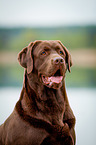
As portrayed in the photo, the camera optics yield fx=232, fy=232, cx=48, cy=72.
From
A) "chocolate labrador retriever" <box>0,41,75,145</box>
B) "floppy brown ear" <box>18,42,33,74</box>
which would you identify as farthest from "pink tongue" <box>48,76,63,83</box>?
"floppy brown ear" <box>18,42,33,74</box>

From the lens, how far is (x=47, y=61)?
9.79ft

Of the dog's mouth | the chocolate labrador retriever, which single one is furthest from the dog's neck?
the dog's mouth

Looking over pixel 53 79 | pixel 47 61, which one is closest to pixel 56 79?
pixel 53 79

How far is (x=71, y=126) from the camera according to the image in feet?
10.2

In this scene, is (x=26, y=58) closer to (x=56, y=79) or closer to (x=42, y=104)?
(x=56, y=79)

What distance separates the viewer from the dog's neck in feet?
9.86

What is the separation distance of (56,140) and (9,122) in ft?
2.25

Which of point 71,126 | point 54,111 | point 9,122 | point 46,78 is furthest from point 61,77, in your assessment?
point 9,122

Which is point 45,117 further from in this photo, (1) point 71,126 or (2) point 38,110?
(1) point 71,126

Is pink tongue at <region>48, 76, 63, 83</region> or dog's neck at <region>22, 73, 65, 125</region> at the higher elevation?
pink tongue at <region>48, 76, 63, 83</region>

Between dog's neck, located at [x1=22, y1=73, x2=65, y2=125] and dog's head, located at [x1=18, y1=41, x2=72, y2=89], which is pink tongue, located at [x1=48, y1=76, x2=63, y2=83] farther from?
dog's neck, located at [x1=22, y1=73, x2=65, y2=125]

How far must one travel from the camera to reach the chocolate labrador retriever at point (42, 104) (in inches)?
114

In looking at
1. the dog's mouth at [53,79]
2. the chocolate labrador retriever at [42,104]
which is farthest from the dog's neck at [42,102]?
the dog's mouth at [53,79]

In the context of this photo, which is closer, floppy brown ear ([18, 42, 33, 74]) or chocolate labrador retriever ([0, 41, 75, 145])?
chocolate labrador retriever ([0, 41, 75, 145])
